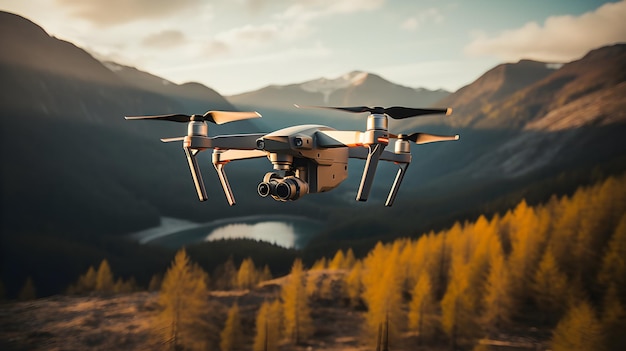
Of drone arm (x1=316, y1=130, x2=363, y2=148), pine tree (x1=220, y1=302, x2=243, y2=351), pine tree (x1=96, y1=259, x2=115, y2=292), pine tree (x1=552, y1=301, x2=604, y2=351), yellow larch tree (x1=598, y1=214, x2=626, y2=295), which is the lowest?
pine tree (x1=220, y1=302, x2=243, y2=351)

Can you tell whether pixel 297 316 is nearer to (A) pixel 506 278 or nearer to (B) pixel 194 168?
(A) pixel 506 278

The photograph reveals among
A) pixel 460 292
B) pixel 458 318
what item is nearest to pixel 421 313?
pixel 458 318

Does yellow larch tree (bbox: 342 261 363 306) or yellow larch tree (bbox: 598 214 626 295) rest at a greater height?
yellow larch tree (bbox: 598 214 626 295)

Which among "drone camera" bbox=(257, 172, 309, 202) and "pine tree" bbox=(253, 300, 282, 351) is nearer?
"drone camera" bbox=(257, 172, 309, 202)

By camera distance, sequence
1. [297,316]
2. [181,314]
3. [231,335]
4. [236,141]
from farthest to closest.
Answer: [297,316] < [231,335] < [181,314] < [236,141]

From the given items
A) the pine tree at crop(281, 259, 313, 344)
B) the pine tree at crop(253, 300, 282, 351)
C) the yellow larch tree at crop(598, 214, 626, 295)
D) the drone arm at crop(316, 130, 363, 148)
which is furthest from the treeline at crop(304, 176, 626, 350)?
the drone arm at crop(316, 130, 363, 148)

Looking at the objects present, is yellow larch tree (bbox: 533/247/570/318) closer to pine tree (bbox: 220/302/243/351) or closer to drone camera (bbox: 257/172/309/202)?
pine tree (bbox: 220/302/243/351)

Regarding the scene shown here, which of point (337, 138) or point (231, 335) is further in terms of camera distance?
point (231, 335)
